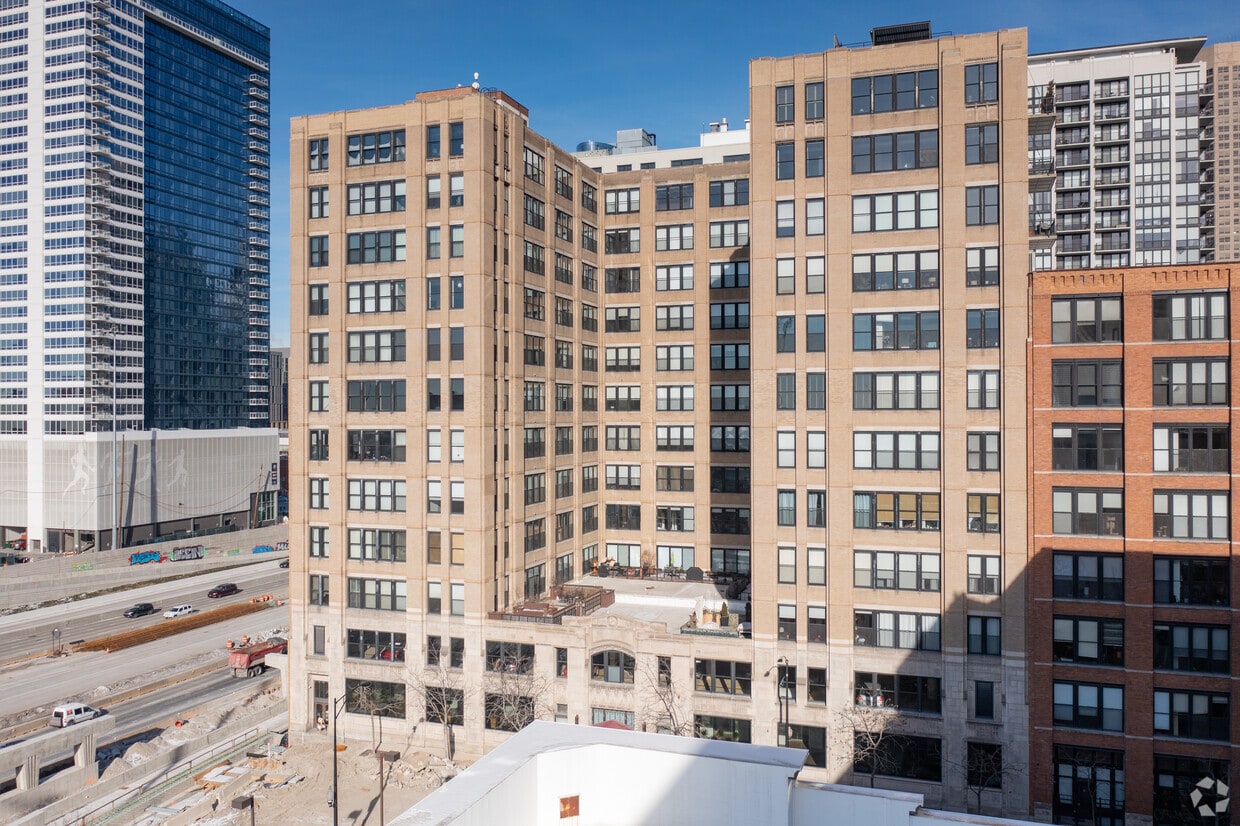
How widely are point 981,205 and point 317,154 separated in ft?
137

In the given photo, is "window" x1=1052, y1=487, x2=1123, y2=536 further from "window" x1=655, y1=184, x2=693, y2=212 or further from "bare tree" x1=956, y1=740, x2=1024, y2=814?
"window" x1=655, y1=184, x2=693, y2=212

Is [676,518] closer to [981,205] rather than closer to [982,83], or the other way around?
[981,205]

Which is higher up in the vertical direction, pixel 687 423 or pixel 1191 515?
pixel 687 423

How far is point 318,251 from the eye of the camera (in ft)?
196

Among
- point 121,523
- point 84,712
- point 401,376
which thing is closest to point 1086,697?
point 401,376

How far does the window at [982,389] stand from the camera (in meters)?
47.6

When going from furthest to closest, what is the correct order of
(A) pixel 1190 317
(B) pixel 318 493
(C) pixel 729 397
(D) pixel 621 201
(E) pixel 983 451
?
(D) pixel 621 201 < (C) pixel 729 397 < (B) pixel 318 493 < (E) pixel 983 451 < (A) pixel 1190 317

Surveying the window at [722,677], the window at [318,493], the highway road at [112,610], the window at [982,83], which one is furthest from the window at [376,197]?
the highway road at [112,610]

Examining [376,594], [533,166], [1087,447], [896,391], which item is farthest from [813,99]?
[376,594]

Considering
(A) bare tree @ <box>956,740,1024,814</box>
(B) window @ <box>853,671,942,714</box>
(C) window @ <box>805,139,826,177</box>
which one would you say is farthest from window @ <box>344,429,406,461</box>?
(A) bare tree @ <box>956,740,1024,814</box>

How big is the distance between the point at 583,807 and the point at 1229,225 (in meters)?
204

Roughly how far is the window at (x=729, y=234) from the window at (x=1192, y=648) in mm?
38670

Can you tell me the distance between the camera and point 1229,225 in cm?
18138

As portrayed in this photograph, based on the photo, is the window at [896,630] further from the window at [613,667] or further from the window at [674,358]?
the window at [674,358]
